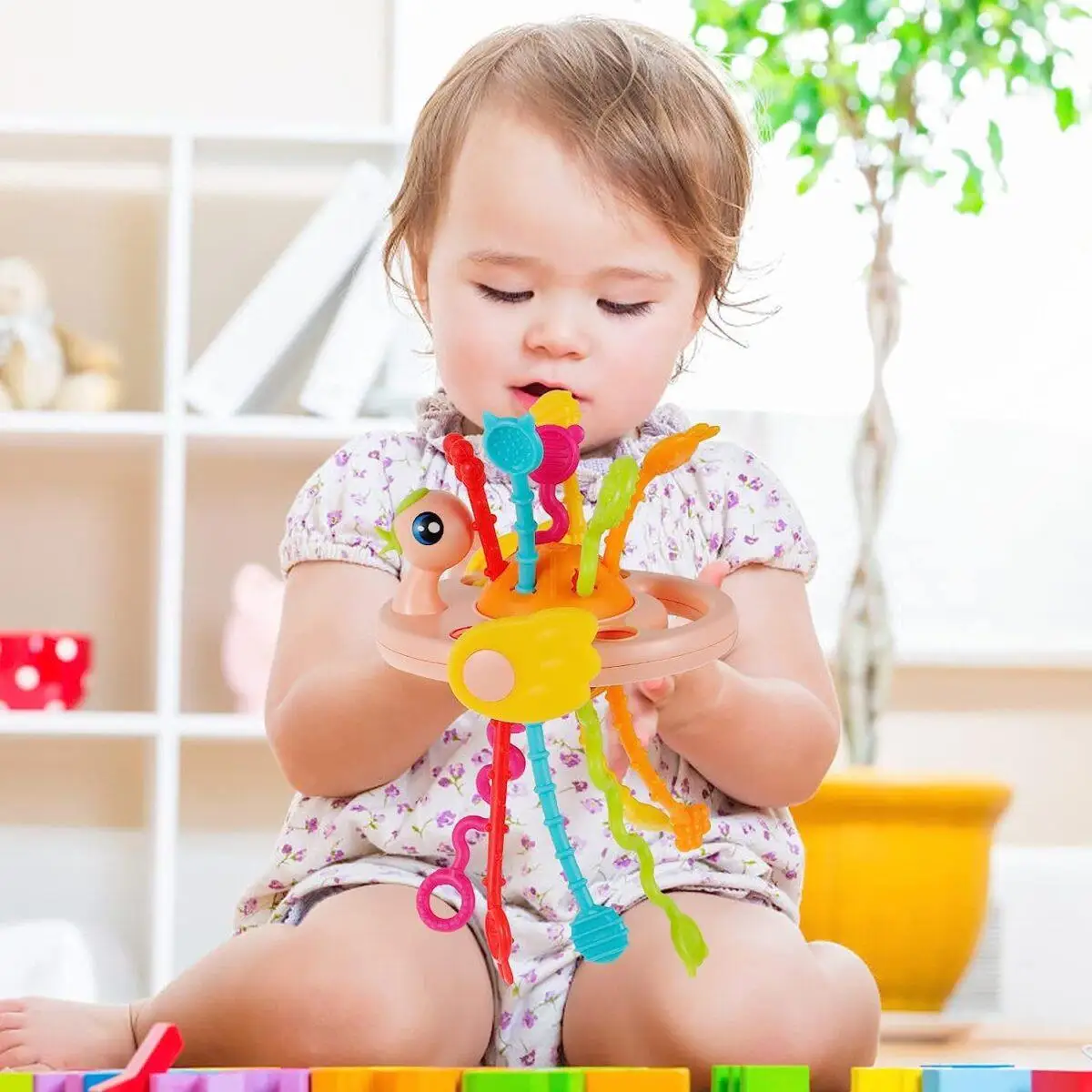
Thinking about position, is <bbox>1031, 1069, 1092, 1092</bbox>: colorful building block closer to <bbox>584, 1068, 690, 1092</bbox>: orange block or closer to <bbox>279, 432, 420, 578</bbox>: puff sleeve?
<bbox>584, 1068, 690, 1092</bbox>: orange block

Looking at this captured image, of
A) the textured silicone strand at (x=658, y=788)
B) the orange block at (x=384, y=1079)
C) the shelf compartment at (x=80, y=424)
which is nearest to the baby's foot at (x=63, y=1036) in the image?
the orange block at (x=384, y=1079)

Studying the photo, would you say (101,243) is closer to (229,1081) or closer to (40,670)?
(40,670)

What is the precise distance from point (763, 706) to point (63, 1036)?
0.38 meters

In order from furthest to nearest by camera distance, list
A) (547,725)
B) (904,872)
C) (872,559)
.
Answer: (872,559)
(904,872)
(547,725)

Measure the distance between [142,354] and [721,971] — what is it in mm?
1605

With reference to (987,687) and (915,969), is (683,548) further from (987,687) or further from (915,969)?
(987,687)

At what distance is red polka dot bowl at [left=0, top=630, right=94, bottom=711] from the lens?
1.89m

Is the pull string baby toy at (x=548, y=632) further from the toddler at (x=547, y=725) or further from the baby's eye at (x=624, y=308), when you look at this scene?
the baby's eye at (x=624, y=308)

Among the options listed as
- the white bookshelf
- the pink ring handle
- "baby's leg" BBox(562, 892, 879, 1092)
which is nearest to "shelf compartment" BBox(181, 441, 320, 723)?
the white bookshelf

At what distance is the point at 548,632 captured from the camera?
0.56 meters

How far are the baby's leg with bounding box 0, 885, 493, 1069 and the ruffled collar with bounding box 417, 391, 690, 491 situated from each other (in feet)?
0.90

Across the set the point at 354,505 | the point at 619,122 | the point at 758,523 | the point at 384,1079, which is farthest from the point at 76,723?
the point at 384,1079

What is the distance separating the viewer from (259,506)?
2.16 m

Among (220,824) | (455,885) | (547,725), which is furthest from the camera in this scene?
(220,824)
